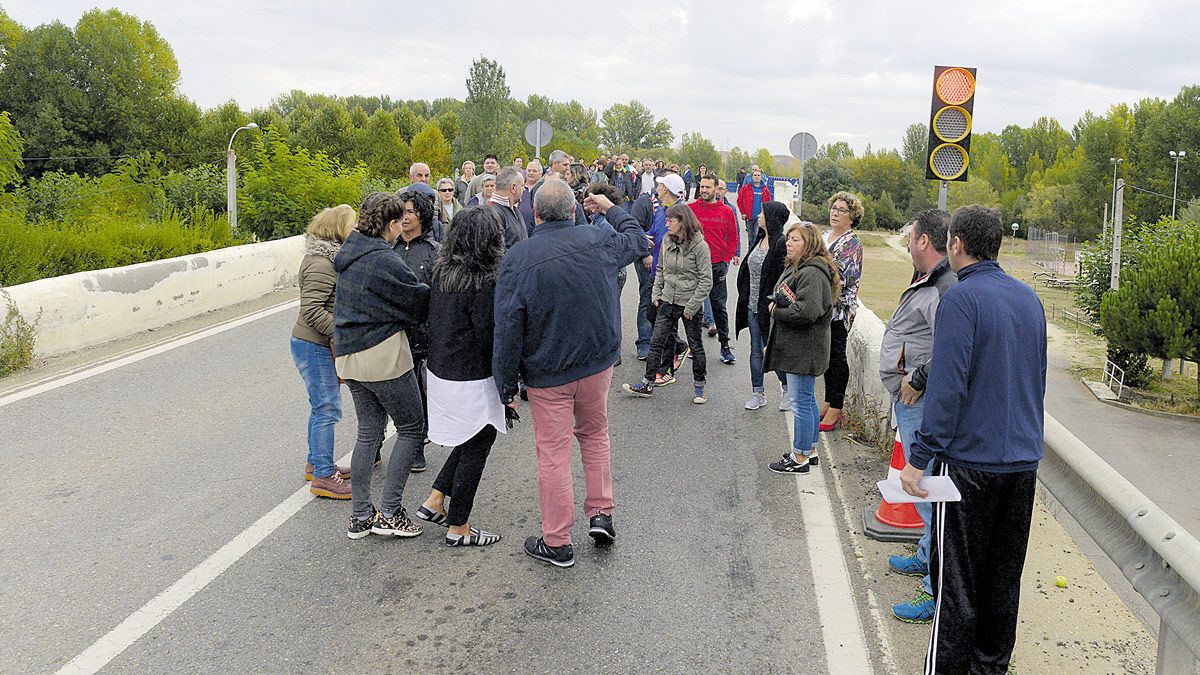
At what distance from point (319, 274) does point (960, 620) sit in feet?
13.2

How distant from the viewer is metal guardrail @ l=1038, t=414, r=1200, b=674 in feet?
10.1

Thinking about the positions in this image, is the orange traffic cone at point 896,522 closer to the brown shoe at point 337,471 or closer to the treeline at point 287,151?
the brown shoe at point 337,471

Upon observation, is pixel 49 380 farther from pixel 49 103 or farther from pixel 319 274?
pixel 49 103

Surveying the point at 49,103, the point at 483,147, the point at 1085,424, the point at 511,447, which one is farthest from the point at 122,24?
the point at 511,447

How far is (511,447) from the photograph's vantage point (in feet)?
23.3

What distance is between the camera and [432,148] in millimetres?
54000

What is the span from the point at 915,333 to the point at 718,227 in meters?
5.01

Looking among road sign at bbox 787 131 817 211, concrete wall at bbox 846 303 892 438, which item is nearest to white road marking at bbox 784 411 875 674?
concrete wall at bbox 846 303 892 438

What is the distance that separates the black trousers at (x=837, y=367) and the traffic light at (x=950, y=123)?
1.38 m

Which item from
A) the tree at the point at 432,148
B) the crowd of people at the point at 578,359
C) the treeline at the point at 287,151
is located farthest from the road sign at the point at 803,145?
the tree at the point at 432,148

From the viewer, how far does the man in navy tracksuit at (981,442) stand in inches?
142

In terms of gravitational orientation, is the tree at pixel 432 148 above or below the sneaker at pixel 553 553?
above

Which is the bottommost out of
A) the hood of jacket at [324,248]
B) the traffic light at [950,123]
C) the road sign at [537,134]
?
the hood of jacket at [324,248]

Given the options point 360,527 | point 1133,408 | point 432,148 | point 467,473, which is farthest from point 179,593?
point 432,148
